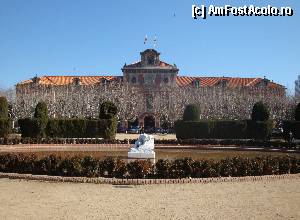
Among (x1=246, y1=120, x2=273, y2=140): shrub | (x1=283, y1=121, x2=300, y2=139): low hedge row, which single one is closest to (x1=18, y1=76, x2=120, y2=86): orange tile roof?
(x1=246, y1=120, x2=273, y2=140): shrub

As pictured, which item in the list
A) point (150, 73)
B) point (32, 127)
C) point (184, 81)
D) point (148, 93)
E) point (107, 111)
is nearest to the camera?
point (32, 127)

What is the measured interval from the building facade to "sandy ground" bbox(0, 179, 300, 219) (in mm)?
49936

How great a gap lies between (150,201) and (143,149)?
8339 millimetres

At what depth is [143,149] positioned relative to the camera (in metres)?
20.9

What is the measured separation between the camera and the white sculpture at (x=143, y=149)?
67.6 feet

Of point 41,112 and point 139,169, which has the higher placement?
point 41,112

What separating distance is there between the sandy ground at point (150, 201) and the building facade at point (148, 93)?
49936 mm

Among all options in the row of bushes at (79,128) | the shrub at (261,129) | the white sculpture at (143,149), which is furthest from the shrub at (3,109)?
the white sculpture at (143,149)

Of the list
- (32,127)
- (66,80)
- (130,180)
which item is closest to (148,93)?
(66,80)

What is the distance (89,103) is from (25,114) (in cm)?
928

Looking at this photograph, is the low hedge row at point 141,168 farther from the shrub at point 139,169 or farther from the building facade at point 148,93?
the building facade at point 148,93

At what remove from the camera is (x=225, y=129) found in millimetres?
46188

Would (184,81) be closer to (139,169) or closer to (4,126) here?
(4,126)

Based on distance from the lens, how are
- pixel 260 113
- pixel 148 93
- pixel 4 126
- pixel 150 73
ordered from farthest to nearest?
pixel 150 73 < pixel 148 93 < pixel 260 113 < pixel 4 126
